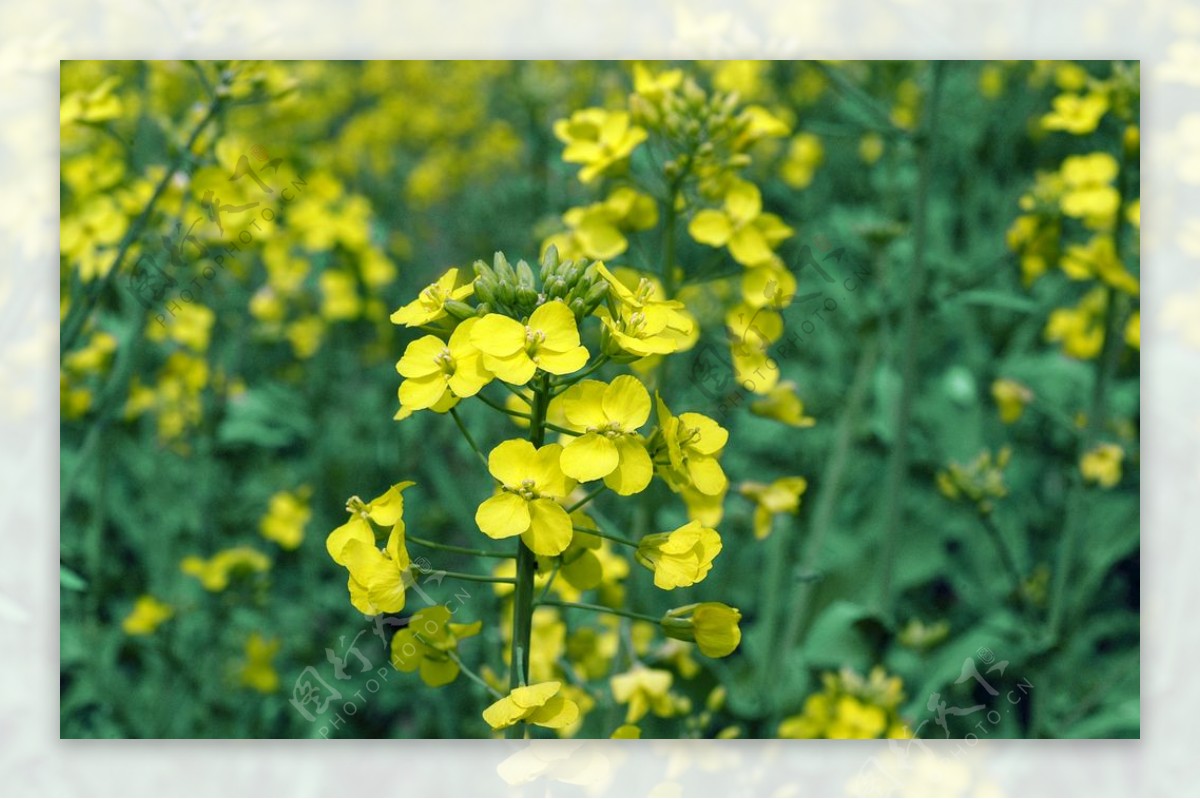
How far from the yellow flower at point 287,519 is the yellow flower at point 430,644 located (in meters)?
1.50

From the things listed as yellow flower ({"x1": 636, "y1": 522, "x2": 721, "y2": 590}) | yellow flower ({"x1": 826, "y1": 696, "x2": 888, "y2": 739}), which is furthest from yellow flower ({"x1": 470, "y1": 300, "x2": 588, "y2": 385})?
yellow flower ({"x1": 826, "y1": 696, "x2": 888, "y2": 739})

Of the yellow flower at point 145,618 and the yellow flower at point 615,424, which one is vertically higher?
the yellow flower at point 615,424

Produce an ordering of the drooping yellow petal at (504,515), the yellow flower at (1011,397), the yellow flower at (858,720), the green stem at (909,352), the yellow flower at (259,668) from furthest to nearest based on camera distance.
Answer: the yellow flower at (259,668) < the yellow flower at (1011,397) < the green stem at (909,352) < the yellow flower at (858,720) < the drooping yellow petal at (504,515)

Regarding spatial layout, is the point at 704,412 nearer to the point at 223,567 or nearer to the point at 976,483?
the point at 976,483

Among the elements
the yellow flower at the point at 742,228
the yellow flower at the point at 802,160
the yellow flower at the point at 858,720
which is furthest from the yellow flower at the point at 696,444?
the yellow flower at the point at 802,160

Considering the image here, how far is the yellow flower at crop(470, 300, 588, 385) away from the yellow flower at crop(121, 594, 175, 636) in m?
1.71

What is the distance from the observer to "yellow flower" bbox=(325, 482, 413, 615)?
1.30 metres

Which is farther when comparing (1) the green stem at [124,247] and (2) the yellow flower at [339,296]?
(2) the yellow flower at [339,296]

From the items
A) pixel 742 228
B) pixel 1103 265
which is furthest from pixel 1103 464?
pixel 742 228

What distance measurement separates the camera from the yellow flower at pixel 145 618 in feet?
8.59

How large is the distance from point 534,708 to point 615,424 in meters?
0.33

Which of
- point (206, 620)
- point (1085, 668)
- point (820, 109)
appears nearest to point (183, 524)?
point (206, 620)

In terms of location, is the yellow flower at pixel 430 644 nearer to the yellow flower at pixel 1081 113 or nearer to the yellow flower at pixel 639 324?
the yellow flower at pixel 639 324

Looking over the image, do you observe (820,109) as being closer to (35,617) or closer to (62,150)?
(62,150)
